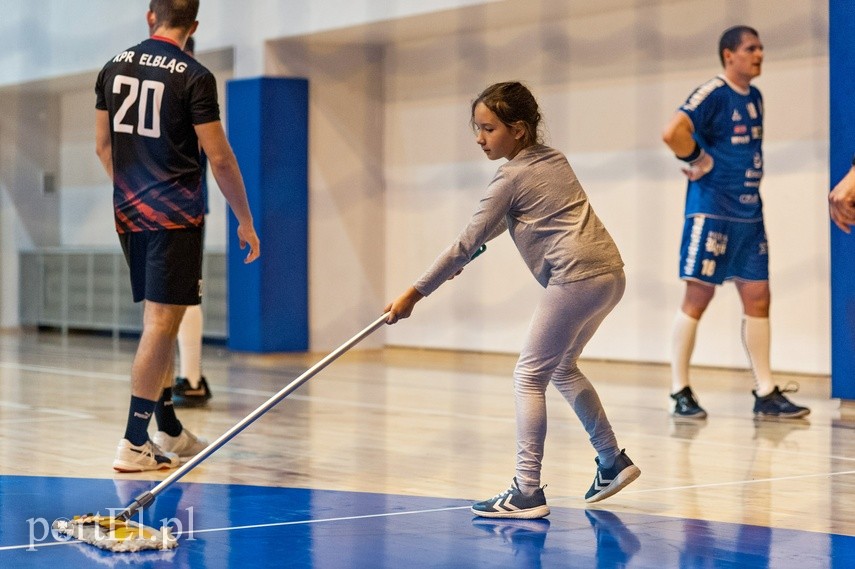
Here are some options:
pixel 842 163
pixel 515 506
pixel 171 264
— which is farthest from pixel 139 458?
pixel 842 163

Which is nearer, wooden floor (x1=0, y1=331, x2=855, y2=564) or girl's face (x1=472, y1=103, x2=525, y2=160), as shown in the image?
girl's face (x1=472, y1=103, x2=525, y2=160)

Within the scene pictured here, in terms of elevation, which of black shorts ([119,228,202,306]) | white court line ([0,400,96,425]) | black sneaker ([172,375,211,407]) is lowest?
white court line ([0,400,96,425])

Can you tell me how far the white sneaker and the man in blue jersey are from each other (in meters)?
1.95

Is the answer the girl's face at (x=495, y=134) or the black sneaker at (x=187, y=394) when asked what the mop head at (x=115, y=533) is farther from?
the black sneaker at (x=187, y=394)

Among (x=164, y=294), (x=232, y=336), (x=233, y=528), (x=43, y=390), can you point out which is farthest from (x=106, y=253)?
(x=233, y=528)

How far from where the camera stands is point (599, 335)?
788cm

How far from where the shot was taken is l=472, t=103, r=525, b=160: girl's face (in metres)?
3.06

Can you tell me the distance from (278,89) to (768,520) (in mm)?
5706

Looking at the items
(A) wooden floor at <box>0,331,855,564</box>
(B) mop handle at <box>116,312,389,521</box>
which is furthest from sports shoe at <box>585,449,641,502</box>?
(B) mop handle at <box>116,312,389,521</box>

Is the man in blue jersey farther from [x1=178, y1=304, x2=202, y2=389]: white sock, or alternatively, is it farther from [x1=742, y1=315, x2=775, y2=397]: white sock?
[x1=178, y1=304, x2=202, y2=389]: white sock

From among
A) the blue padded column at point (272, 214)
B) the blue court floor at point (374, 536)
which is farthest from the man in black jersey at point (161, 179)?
the blue padded column at point (272, 214)

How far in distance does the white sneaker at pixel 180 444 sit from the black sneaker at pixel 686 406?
6.37ft

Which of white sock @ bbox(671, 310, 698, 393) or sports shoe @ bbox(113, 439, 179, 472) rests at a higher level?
white sock @ bbox(671, 310, 698, 393)

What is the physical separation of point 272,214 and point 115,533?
5672 mm
